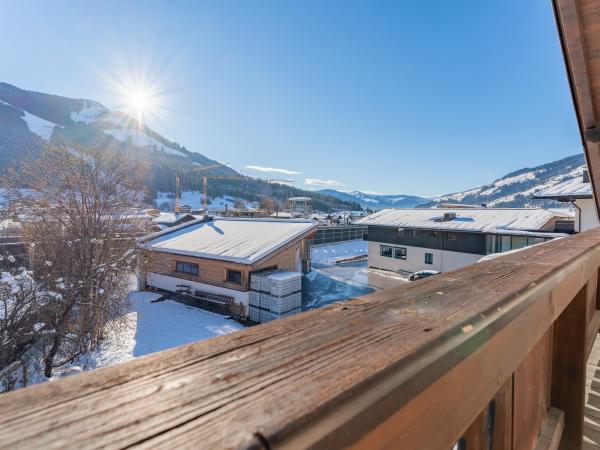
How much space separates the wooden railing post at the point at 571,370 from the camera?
146 centimetres

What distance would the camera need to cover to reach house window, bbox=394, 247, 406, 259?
1838cm

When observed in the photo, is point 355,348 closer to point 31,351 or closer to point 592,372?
point 592,372

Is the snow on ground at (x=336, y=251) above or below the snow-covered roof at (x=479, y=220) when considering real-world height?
below

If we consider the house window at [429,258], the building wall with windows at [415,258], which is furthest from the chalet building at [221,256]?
the house window at [429,258]

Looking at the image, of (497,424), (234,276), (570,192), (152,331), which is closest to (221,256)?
(234,276)

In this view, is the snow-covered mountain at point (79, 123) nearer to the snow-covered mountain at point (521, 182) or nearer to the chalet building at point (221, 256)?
the snow-covered mountain at point (521, 182)

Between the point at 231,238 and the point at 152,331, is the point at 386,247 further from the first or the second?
the point at 152,331

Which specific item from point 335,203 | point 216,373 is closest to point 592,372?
point 216,373

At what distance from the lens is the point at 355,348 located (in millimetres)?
475

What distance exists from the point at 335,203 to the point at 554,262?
80627 mm

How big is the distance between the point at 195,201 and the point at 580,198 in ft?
245

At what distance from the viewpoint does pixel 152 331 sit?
8.70 m

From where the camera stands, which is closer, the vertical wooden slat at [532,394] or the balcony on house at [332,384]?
the balcony on house at [332,384]

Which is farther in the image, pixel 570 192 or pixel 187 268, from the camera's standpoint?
pixel 187 268
